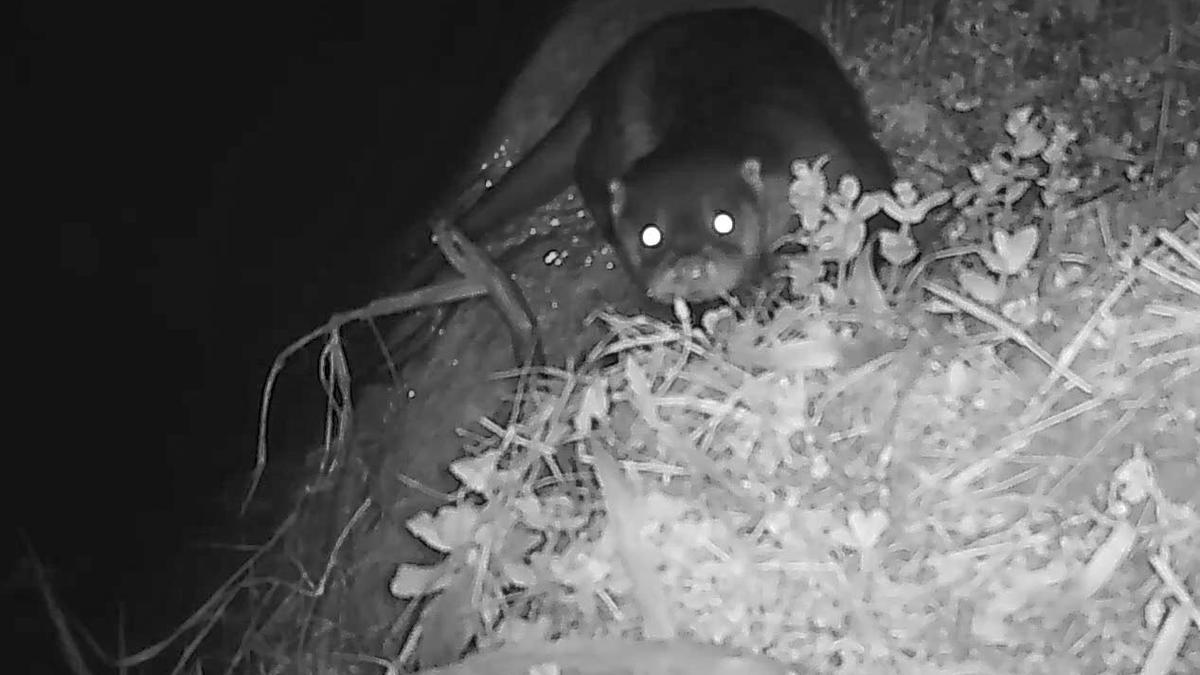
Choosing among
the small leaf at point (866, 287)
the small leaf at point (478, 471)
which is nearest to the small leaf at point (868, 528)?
the small leaf at point (866, 287)

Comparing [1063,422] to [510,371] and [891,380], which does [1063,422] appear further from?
[510,371]

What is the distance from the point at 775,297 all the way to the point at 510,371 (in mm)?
197

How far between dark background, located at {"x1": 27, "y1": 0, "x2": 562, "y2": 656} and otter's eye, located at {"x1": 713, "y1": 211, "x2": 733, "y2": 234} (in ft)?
0.62

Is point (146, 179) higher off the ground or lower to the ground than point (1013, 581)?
higher

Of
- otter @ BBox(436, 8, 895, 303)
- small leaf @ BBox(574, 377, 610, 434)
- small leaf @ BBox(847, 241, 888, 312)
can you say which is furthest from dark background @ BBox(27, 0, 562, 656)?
small leaf @ BBox(847, 241, 888, 312)

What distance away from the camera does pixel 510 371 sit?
0.90 m

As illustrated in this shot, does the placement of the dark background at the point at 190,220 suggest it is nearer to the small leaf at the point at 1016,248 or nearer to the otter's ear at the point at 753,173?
the otter's ear at the point at 753,173

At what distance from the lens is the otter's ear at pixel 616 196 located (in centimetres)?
90

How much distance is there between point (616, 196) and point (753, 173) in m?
0.10

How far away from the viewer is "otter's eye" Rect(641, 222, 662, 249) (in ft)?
2.92

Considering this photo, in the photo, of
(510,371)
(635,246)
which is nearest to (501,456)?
(510,371)

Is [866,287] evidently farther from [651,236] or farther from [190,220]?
[190,220]

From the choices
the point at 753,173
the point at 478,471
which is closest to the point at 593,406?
the point at 478,471

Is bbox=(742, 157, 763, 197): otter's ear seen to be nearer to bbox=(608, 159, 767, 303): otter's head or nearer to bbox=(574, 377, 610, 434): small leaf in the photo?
bbox=(608, 159, 767, 303): otter's head
